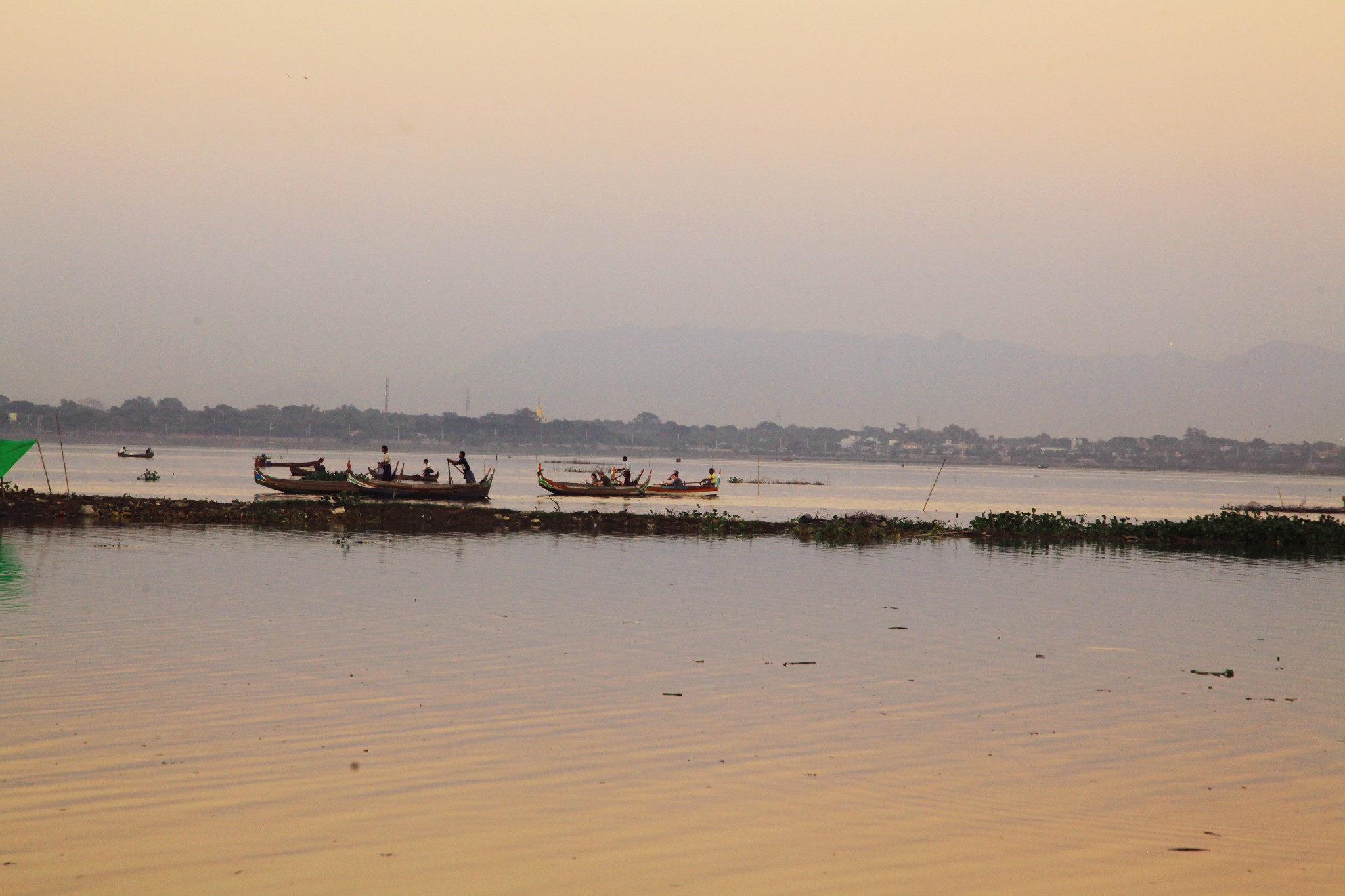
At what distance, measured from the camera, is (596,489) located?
180 feet

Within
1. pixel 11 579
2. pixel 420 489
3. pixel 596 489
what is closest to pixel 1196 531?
pixel 420 489

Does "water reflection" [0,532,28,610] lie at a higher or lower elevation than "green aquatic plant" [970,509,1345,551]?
lower

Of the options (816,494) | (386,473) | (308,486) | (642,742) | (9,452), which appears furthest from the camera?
(816,494)


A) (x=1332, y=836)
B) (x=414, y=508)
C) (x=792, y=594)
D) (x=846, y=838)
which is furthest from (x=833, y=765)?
(x=414, y=508)

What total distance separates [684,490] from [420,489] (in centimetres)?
1939

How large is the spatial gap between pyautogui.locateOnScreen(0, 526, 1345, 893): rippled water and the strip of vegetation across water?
1176 centimetres

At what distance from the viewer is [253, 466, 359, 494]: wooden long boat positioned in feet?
144

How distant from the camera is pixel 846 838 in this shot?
663 centimetres

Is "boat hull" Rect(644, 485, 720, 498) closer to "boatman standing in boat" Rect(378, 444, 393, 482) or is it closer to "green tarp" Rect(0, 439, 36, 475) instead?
"boatman standing in boat" Rect(378, 444, 393, 482)

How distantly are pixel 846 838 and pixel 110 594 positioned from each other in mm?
12131

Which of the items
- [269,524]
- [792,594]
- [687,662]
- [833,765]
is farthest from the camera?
[269,524]

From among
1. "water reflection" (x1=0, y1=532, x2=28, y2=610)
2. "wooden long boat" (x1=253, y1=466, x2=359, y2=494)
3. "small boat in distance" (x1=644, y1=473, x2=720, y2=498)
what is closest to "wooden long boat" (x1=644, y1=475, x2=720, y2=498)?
"small boat in distance" (x1=644, y1=473, x2=720, y2=498)

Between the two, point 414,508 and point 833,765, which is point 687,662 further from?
point 414,508

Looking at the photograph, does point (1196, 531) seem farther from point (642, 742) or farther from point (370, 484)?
point (642, 742)
